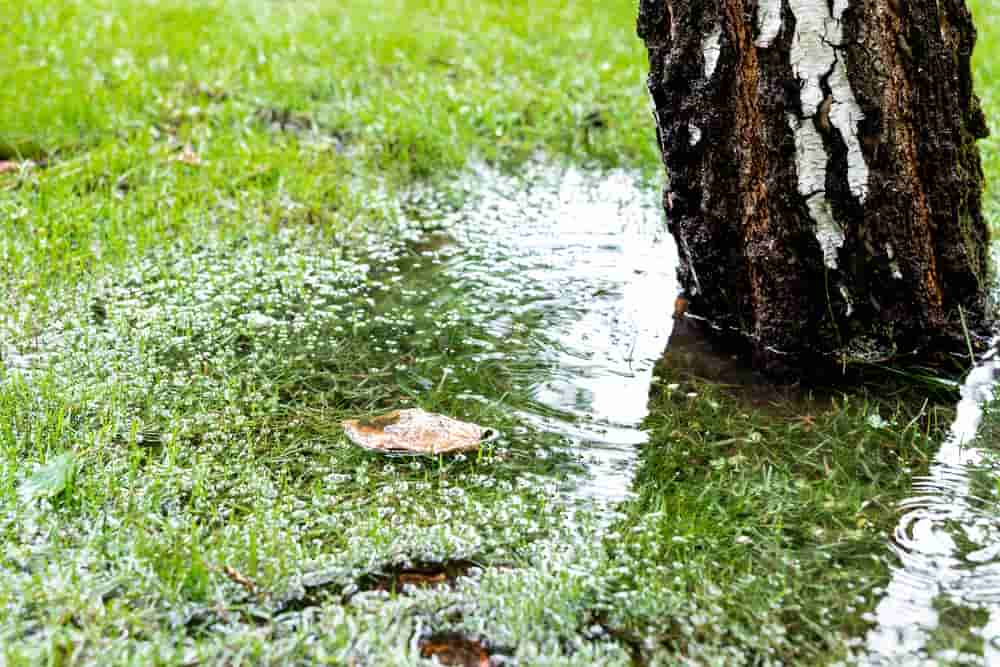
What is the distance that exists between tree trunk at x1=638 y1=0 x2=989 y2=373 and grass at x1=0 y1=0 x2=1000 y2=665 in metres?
0.30

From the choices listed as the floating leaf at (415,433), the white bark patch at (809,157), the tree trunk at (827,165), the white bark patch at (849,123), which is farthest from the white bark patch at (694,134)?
the floating leaf at (415,433)

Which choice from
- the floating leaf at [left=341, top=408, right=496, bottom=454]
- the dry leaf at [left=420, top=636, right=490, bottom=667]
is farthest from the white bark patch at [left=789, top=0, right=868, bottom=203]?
the dry leaf at [left=420, top=636, right=490, bottom=667]

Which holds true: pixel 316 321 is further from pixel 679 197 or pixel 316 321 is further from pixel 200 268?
pixel 679 197

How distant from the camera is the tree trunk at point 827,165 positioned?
256cm

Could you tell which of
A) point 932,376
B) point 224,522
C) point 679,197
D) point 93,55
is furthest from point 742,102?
point 93,55

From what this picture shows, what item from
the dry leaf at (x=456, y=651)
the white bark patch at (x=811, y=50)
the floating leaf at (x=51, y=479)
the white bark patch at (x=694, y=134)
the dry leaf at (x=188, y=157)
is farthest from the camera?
the dry leaf at (x=188, y=157)

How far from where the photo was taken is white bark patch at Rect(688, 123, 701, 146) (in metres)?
2.75

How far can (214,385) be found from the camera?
266 centimetres

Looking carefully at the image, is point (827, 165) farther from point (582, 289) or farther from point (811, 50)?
point (582, 289)

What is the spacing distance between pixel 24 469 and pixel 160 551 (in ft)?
1.65

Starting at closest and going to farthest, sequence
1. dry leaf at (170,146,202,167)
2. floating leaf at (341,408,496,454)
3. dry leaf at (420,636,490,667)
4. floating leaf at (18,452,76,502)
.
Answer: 1. dry leaf at (420,636,490,667)
2. floating leaf at (18,452,76,502)
3. floating leaf at (341,408,496,454)
4. dry leaf at (170,146,202,167)

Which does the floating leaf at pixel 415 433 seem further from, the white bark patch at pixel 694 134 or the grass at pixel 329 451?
the white bark patch at pixel 694 134

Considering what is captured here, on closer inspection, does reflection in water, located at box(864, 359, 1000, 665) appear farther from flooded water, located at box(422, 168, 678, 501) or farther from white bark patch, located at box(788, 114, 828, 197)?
white bark patch, located at box(788, 114, 828, 197)

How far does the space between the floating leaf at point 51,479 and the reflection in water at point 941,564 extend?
166 centimetres
